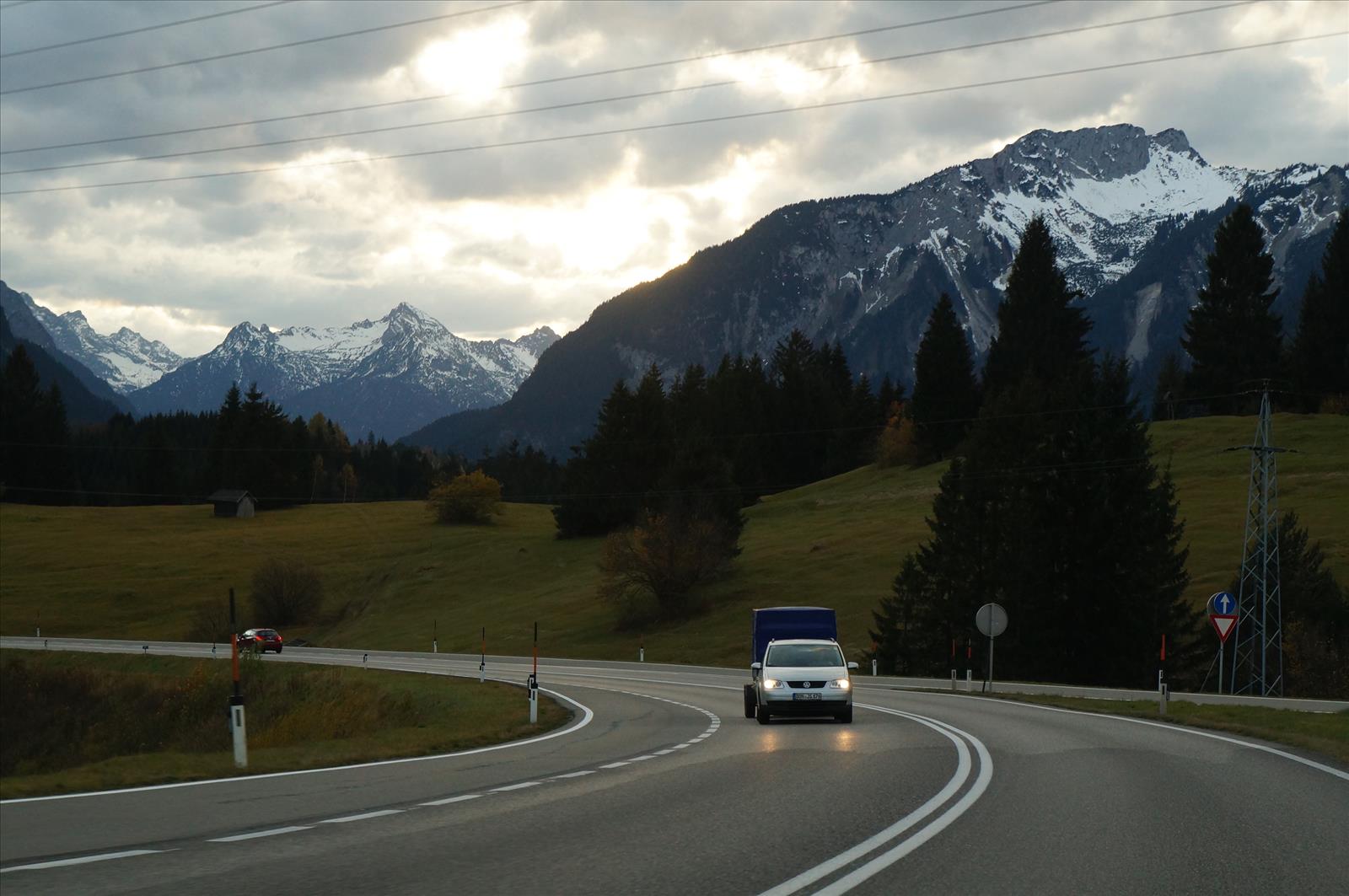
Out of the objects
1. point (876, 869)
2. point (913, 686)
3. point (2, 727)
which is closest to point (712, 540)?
point (913, 686)

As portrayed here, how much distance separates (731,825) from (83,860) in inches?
187

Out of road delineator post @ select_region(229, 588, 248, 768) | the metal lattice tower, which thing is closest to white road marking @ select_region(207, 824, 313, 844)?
road delineator post @ select_region(229, 588, 248, 768)

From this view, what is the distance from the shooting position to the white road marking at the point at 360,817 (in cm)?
1059

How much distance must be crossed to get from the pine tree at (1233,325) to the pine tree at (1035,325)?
33.2ft

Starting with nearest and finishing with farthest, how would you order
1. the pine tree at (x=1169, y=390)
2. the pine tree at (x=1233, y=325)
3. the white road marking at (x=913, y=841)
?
1. the white road marking at (x=913, y=841)
2. the pine tree at (x=1233, y=325)
3. the pine tree at (x=1169, y=390)

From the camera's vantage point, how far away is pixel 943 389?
119 metres

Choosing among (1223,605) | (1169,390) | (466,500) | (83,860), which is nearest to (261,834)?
(83,860)

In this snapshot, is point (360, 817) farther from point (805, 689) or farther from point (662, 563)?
point (662, 563)

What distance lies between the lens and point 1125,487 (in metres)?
57.0

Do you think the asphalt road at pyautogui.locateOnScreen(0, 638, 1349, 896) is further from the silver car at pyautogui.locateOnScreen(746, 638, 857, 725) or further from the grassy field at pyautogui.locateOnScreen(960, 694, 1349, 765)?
the silver car at pyautogui.locateOnScreen(746, 638, 857, 725)

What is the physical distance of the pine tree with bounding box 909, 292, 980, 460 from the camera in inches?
4557

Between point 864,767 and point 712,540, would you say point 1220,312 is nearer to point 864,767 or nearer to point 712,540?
point 712,540

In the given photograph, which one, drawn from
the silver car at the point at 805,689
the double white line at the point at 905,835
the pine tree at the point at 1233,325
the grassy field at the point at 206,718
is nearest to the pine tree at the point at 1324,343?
the pine tree at the point at 1233,325

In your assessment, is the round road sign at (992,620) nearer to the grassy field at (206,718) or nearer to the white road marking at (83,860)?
the grassy field at (206,718)
